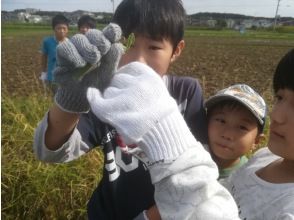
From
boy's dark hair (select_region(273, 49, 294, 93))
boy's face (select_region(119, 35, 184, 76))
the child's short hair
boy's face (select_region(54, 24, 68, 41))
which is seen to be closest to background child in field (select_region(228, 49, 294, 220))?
boy's dark hair (select_region(273, 49, 294, 93))

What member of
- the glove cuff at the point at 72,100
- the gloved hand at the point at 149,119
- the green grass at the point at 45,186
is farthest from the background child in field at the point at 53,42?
the gloved hand at the point at 149,119

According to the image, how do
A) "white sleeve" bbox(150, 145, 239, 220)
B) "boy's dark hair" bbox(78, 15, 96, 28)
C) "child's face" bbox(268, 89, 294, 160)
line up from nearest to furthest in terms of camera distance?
1. "white sleeve" bbox(150, 145, 239, 220)
2. "child's face" bbox(268, 89, 294, 160)
3. "boy's dark hair" bbox(78, 15, 96, 28)

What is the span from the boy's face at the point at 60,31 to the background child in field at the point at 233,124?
4584mm

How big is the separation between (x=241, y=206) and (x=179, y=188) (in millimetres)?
350

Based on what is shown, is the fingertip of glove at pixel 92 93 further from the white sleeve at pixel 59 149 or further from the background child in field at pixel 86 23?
the background child in field at pixel 86 23

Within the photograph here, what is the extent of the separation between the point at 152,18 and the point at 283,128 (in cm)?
62

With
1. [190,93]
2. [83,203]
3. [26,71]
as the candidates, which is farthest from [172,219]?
[26,71]

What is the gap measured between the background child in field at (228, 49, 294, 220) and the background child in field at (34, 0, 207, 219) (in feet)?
0.89

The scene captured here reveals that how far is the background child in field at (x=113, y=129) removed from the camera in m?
1.04

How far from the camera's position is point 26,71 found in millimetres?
13492

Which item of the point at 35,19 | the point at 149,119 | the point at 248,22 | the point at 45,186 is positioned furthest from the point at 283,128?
the point at 248,22

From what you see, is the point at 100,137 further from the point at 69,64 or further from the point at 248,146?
the point at 248,146

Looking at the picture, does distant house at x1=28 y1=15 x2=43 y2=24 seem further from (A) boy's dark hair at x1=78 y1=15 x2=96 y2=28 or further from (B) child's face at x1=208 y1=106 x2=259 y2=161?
(B) child's face at x1=208 y1=106 x2=259 y2=161

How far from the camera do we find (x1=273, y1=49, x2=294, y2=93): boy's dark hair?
1.08 meters
